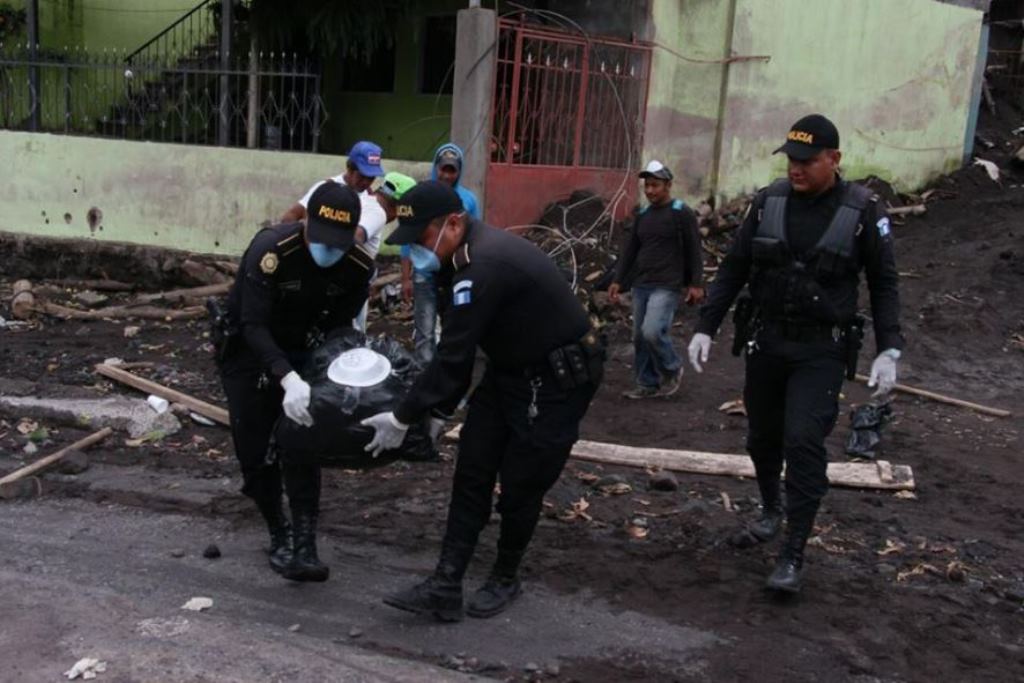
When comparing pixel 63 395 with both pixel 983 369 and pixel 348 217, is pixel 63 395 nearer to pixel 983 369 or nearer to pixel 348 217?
pixel 348 217

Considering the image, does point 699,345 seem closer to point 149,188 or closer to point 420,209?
point 420,209

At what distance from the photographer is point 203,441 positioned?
21.5ft

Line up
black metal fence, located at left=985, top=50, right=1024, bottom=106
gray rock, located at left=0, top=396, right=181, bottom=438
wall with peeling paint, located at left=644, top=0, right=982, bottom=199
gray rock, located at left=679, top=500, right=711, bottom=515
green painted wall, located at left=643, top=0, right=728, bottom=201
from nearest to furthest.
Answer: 1. gray rock, located at left=679, top=500, right=711, bottom=515
2. gray rock, located at left=0, top=396, right=181, bottom=438
3. green painted wall, located at left=643, top=0, right=728, bottom=201
4. wall with peeling paint, located at left=644, top=0, right=982, bottom=199
5. black metal fence, located at left=985, top=50, right=1024, bottom=106

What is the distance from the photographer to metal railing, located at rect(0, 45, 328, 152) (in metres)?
11.7

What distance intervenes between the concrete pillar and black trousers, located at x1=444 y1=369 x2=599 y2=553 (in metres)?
5.90

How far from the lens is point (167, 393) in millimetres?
7125

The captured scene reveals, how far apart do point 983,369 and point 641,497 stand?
4890mm

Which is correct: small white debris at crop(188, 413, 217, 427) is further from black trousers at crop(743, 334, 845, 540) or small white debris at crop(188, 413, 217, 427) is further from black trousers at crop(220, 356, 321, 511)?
black trousers at crop(743, 334, 845, 540)

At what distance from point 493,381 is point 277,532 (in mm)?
1305

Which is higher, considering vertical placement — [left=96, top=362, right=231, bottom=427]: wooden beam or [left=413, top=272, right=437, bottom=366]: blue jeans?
[left=413, top=272, right=437, bottom=366]: blue jeans

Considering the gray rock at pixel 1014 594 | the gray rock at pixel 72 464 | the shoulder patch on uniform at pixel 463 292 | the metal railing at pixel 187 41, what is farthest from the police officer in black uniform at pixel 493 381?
the metal railing at pixel 187 41

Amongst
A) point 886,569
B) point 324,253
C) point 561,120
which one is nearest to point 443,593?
point 324,253

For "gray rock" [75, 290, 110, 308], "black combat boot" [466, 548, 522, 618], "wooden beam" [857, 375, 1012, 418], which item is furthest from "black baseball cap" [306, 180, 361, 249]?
"gray rock" [75, 290, 110, 308]

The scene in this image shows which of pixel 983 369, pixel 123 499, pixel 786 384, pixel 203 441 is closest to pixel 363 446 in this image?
pixel 786 384
